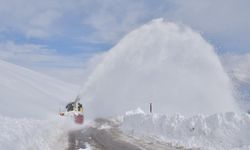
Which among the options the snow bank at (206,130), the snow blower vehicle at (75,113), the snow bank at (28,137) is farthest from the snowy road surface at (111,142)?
the snow blower vehicle at (75,113)

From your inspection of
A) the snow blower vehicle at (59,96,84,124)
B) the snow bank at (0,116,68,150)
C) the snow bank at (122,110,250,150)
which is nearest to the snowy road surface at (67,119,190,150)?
the snow bank at (0,116,68,150)

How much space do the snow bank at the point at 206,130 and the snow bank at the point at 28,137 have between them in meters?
5.95

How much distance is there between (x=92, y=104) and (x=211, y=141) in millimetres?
28206

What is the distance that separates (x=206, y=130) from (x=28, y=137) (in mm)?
9183

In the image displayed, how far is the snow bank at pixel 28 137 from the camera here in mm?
16297

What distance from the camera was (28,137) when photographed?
17891 mm

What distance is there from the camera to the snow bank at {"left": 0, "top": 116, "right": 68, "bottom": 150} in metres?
16.3

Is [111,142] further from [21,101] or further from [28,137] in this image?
[21,101]

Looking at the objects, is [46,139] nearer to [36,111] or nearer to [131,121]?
[131,121]

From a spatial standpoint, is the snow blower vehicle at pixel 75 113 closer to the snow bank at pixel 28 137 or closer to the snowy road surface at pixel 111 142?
the snowy road surface at pixel 111 142

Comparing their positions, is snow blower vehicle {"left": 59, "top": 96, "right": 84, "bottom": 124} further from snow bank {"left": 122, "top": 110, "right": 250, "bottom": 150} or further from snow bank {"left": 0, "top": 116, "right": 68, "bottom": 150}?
snow bank {"left": 0, "top": 116, "right": 68, "bottom": 150}

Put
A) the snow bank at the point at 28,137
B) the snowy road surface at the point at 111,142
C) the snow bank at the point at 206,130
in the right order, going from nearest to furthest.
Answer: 1. the snow bank at the point at 28,137
2. the snowy road surface at the point at 111,142
3. the snow bank at the point at 206,130

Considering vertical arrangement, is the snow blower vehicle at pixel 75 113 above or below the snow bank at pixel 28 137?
above

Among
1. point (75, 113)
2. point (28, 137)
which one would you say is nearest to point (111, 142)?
point (28, 137)
